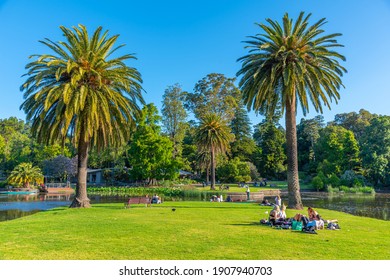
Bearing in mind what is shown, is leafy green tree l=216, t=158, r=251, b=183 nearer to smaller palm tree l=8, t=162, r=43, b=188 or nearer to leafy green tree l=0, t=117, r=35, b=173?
smaller palm tree l=8, t=162, r=43, b=188

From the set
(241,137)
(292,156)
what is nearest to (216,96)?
(241,137)

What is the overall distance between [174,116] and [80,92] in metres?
52.9

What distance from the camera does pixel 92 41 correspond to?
22.9 m

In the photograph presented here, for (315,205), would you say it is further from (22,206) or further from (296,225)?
(22,206)

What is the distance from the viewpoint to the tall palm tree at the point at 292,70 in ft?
72.3

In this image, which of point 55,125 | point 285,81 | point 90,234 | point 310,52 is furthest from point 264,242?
point 55,125

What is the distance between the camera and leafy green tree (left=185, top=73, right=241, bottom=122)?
78.4 m

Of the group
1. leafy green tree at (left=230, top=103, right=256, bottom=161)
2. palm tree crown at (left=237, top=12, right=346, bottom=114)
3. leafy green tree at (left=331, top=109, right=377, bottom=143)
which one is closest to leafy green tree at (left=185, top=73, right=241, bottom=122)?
leafy green tree at (left=230, top=103, right=256, bottom=161)

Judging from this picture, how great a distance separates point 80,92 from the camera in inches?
836

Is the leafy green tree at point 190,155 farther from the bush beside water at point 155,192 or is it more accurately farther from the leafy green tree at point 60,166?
the leafy green tree at point 60,166

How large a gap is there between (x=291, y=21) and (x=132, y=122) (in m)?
13.7

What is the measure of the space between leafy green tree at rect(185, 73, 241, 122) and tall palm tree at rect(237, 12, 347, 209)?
5369 cm
